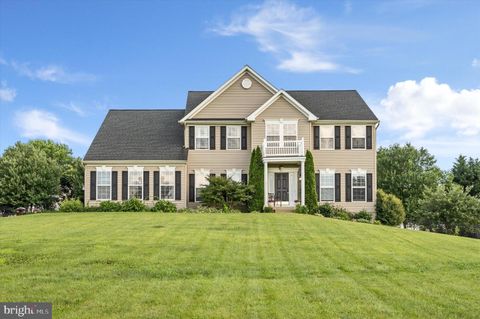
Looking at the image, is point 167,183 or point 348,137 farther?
point 348,137

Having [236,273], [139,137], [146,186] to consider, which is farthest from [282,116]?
[236,273]

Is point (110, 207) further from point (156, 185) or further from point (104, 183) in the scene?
point (156, 185)

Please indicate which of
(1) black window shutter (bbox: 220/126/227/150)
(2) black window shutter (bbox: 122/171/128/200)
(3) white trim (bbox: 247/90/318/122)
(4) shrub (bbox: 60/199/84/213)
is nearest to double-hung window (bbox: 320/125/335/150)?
(3) white trim (bbox: 247/90/318/122)

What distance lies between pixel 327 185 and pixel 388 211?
13.6 feet

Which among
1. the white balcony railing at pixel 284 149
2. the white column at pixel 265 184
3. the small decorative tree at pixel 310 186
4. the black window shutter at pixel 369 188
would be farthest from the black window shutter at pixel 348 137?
the white column at pixel 265 184

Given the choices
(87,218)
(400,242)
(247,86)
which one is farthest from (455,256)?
(247,86)

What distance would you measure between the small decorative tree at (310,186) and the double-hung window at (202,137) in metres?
6.59

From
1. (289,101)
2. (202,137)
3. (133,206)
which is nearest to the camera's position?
(133,206)

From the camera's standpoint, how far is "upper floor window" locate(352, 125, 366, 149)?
32062 millimetres

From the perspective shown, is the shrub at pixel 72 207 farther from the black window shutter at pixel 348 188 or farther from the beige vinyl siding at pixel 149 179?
the black window shutter at pixel 348 188

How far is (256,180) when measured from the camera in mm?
30594

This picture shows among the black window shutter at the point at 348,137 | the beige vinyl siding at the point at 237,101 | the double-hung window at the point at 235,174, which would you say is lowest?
the double-hung window at the point at 235,174

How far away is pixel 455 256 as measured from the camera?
593 inches

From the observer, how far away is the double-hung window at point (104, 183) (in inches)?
1241
